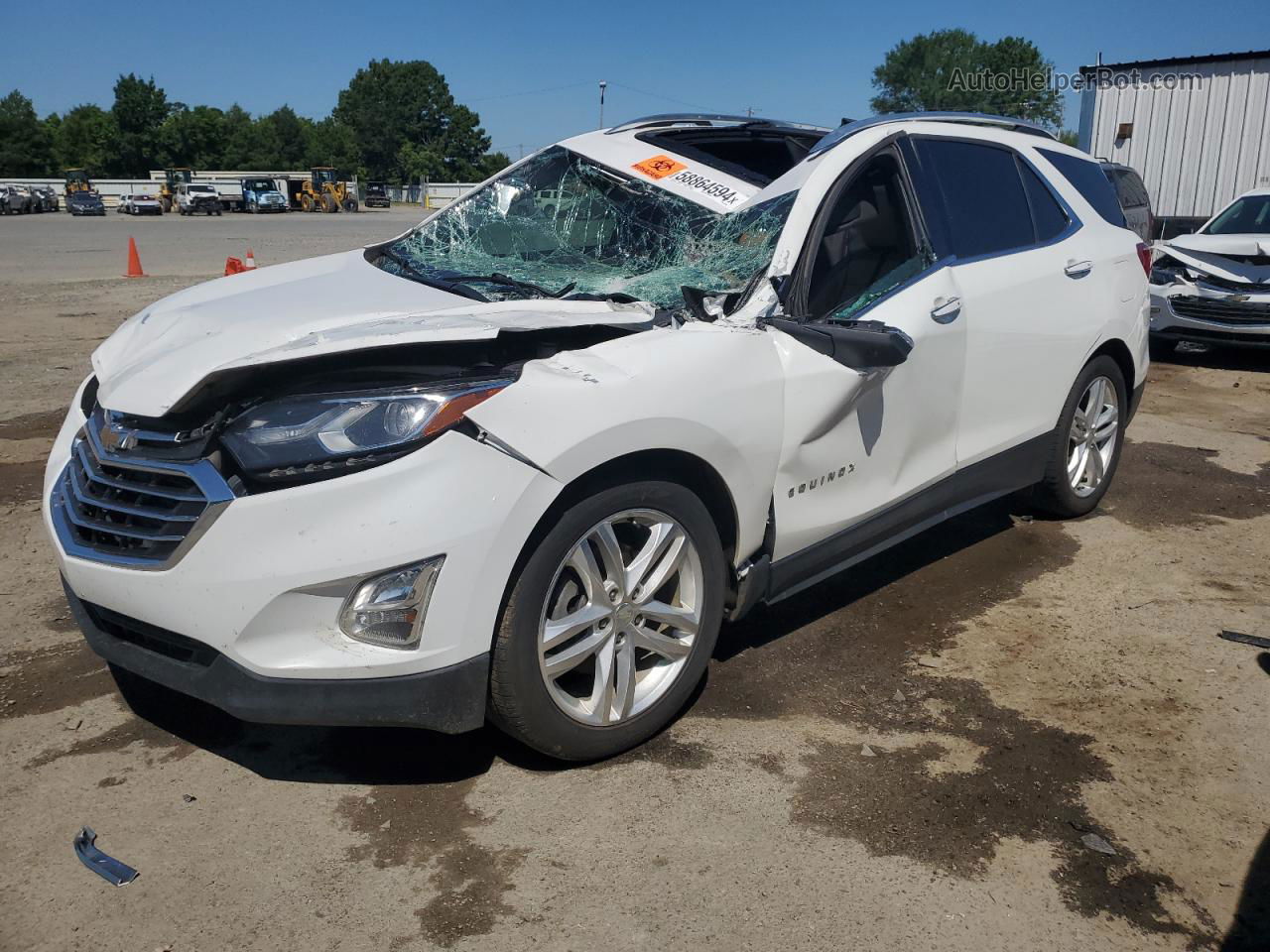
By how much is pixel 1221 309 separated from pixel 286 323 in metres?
9.28

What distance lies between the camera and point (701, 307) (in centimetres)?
329

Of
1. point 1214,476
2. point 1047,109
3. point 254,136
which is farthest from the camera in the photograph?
point 254,136

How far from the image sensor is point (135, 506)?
8.98 feet

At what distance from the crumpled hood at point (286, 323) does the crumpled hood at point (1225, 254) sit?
853cm

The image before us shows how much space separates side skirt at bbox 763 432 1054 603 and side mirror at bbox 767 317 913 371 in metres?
0.65

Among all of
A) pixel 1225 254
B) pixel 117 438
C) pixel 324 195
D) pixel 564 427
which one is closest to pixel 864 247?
pixel 564 427

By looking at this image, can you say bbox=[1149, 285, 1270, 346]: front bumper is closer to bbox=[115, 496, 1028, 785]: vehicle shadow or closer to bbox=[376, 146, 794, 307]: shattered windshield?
bbox=[376, 146, 794, 307]: shattered windshield

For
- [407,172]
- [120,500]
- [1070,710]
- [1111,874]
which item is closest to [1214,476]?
[1070,710]

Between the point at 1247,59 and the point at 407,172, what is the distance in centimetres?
10928

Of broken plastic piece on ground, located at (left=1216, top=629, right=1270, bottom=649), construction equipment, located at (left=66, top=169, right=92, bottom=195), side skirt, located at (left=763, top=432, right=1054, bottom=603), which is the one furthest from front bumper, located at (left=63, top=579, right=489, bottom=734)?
construction equipment, located at (left=66, top=169, right=92, bottom=195)

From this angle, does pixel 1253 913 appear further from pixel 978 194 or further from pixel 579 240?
pixel 579 240

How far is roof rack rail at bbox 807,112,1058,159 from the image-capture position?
3.89 meters

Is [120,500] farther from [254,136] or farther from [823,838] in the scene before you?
[254,136]

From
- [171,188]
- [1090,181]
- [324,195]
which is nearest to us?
[1090,181]
